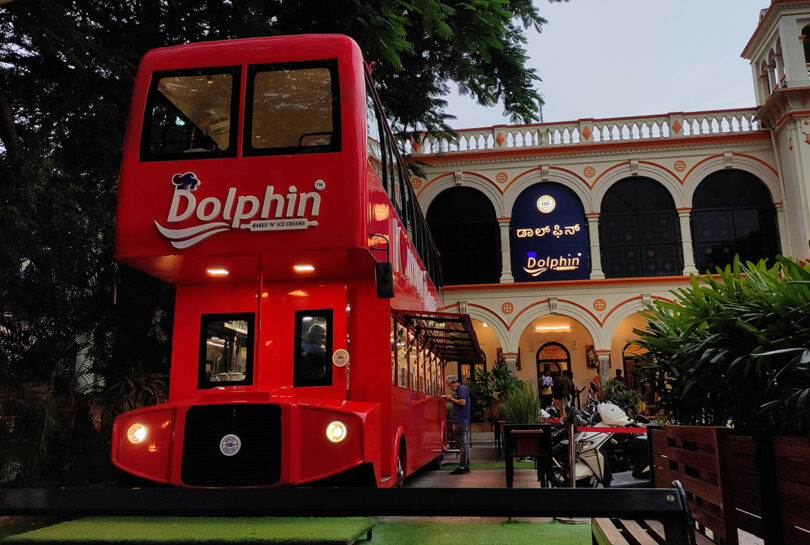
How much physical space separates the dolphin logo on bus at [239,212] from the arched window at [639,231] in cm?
1720

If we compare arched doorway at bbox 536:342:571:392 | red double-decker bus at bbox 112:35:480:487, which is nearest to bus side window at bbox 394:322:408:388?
red double-decker bus at bbox 112:35:480:487

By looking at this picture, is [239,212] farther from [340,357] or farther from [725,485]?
[725,485]

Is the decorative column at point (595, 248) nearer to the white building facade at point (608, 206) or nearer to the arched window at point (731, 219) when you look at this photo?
the white building facade at point (608, 206)

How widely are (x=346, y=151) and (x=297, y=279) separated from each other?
1.61m

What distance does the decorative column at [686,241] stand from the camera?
2056 centimetres

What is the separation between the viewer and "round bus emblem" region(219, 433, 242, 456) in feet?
17.5

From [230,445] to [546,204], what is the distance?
17833 millimetres

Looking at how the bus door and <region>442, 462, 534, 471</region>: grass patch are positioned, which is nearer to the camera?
the bus door

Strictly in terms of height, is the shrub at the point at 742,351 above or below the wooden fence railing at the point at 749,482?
above

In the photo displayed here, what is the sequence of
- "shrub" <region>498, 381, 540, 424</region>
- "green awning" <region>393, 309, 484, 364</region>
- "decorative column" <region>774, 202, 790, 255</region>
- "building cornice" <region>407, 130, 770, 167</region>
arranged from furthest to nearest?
1. "building cornice" <region>407, 130, 770, 167</region>
2. "decorative column" <region>774, 202, 790, 255</region>
3. "shrub" <region>498, 381, 540, 424</region>
4. "green awning" <region>393, 309, 484, 364</region>

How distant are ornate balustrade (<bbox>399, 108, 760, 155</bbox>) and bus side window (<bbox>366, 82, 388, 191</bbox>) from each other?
14.4 metres

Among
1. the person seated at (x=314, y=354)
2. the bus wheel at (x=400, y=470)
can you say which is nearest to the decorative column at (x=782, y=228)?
the bus wheel at (x=400, y=470)

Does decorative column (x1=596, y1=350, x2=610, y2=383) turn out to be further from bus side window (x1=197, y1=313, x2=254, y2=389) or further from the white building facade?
bus side window (x1=197, y1=313, x2=254, y2=389)

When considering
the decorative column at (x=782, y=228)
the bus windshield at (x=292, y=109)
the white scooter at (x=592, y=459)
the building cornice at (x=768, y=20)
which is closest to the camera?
the bus windshield at (x=292, y=109)
